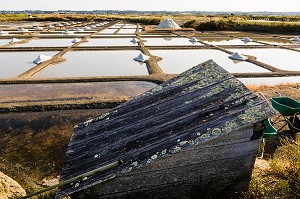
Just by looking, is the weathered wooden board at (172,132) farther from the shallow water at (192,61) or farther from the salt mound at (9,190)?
the shallow water at (192,61)

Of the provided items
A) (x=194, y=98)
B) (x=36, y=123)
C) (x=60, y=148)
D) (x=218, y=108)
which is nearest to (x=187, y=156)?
(x=218, y=108)

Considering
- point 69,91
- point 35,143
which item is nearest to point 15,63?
point 69,91

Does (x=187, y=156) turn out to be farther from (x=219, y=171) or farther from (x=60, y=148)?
(x=60, y=148)

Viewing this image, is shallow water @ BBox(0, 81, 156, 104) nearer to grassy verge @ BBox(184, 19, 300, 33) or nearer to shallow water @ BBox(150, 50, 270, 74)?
shallow water @ BBox(150, 50, 270, 74)

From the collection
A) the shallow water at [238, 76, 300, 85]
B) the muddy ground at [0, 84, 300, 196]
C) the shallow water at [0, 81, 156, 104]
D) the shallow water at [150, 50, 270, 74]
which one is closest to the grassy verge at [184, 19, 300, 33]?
the shallow water at [150, 50, 270, 74]

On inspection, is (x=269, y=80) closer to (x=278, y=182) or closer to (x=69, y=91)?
(x=69, y=91)

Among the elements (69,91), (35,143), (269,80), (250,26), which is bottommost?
(269,80)

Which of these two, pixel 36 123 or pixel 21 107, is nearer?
pixel 36 123
